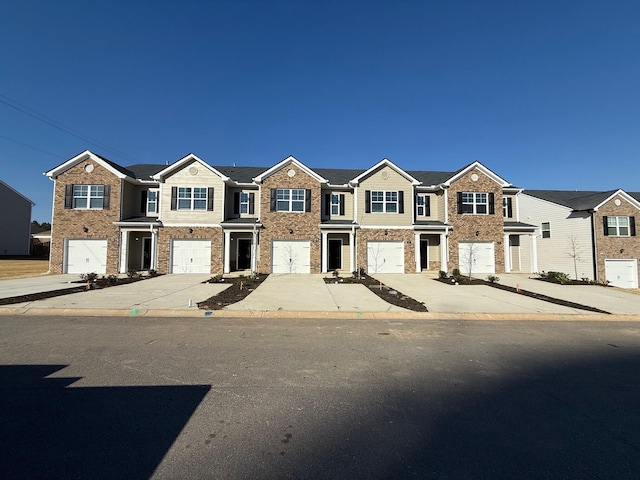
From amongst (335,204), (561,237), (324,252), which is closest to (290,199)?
(335,204)

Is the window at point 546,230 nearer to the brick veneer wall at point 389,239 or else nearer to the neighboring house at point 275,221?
the neighboring house at point 275,221

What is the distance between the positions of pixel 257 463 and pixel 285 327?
4.75 meters

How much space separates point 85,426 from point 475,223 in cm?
2318

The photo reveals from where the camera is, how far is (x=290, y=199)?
20.8m

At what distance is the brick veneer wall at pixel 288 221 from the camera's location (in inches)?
796

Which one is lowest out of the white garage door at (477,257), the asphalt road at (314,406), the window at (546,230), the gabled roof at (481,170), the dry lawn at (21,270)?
the asphalt road at (314,406)

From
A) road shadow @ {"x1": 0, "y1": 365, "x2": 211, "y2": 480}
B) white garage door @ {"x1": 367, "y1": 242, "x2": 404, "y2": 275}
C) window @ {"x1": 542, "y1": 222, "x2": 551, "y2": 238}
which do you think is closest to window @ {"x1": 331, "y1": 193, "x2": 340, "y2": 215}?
white garage door @ {"x1": 367, "y1": 242, "x2": 404, "y2": 275}

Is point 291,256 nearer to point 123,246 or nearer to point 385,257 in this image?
point 385,257

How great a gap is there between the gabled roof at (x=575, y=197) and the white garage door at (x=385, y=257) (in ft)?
47.1

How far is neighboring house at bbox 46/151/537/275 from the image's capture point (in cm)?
1984

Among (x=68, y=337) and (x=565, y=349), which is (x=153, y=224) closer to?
(x=68, y=337)

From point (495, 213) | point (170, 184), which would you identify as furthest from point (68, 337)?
point (495, 213)

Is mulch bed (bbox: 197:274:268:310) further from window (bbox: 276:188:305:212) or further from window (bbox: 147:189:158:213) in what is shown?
window (bbox: 147:189:158:213)

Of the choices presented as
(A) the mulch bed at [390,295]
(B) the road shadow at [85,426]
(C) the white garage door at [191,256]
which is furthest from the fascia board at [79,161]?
(B) the road shadow at [85,426]
